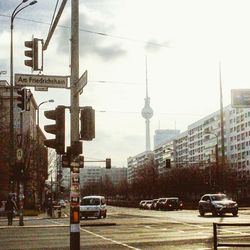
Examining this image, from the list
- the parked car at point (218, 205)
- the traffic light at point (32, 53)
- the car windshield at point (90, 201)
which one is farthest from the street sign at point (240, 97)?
the car windshield at point (90, 201)

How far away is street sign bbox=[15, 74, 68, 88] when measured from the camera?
1444 cm

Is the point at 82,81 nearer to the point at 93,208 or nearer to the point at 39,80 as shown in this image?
the point at 39,80

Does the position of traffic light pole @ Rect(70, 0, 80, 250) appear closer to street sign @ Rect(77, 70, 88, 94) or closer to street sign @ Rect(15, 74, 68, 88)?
street sign @ Rect(77, 70, 88, 94)

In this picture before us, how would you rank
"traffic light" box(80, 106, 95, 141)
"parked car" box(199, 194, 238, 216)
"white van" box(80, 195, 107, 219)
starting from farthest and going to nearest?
"white van" box(80, 195, 107, 219)
"parked car" box(199, 194, 238, 216)
"traffic light" box(80, 106, 95, 141)

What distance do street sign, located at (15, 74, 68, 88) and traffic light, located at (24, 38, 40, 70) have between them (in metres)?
0.89

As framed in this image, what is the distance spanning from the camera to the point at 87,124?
13.9 m

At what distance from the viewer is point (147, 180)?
137625mm

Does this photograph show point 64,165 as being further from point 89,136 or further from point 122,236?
point 122,236

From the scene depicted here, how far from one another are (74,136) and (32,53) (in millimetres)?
2965

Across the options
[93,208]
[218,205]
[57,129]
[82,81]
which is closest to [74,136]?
[57,129]

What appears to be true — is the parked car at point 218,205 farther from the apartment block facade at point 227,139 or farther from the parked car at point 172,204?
the apartment block facade at point 227,139

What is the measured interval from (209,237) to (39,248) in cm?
662

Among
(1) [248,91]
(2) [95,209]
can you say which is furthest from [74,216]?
(2) [95,209]

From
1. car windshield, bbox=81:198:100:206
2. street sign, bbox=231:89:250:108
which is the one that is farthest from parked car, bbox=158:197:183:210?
street sign, bbox=231:89:250:108
